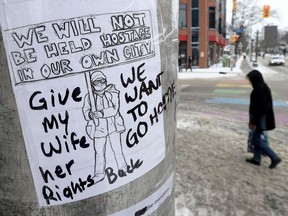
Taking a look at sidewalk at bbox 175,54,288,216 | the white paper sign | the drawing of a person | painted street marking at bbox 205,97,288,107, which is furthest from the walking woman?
painted street marking at bbox 205,97,288,107

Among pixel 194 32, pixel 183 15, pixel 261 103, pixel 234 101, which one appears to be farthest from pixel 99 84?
pixel 194 32

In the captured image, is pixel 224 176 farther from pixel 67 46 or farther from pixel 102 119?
pixel 67 46

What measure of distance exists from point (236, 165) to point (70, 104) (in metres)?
4.53

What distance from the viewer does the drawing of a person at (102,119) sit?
4.62 ft

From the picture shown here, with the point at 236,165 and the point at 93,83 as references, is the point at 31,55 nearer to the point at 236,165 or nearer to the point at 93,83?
the point at 93,83

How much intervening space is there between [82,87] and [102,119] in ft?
0.55

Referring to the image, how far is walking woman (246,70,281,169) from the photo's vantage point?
5172 millimetres

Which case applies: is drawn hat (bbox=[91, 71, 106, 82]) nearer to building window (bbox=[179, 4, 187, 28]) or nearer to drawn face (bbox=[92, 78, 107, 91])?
drawn face (bbox=[92, 78, 107, 91])

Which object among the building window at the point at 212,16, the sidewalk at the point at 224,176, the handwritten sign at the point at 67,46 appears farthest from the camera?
the building window at the point at 212,16

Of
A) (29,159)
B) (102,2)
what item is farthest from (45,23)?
(29,159)

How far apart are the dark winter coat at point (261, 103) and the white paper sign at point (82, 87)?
3964 mm

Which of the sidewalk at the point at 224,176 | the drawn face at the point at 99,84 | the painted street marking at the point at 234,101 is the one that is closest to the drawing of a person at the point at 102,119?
the drawn face at the point at 99,84

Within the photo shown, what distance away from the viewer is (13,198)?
1522 mm

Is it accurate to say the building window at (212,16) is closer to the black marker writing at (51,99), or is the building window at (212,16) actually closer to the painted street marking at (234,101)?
the painted street marking at (234,101)
